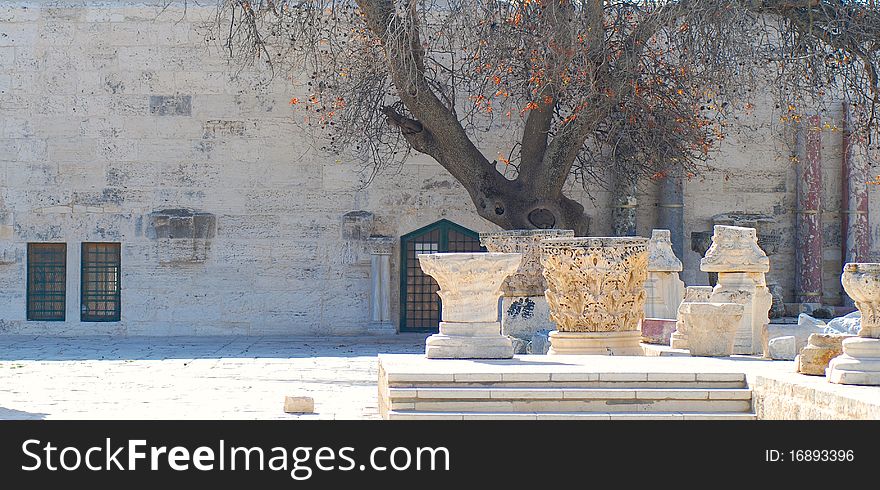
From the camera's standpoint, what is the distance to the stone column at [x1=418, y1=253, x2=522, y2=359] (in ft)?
33.1

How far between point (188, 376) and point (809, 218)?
10.8 metres

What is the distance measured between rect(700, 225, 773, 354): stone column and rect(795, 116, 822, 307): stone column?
7.98 metres

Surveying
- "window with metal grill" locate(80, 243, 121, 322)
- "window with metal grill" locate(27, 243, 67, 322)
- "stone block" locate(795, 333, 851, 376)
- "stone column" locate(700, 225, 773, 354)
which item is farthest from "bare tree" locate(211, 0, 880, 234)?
"stone block" locate(795, 333, 851, 376)

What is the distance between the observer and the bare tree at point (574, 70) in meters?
15.2

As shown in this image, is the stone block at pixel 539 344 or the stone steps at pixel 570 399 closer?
the stone steps at pixel 570 399

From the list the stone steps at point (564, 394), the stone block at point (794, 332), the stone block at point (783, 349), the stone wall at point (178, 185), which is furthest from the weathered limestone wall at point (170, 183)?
the stone steps at point (564, 394)

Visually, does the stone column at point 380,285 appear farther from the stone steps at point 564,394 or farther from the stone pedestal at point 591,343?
the stone steps at point 564,394

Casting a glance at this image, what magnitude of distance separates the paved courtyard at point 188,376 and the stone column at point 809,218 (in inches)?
234

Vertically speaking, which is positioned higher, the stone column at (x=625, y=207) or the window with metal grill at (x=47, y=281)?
the stone column at (x=625, y=207)

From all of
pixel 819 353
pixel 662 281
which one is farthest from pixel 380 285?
pixel 819 353

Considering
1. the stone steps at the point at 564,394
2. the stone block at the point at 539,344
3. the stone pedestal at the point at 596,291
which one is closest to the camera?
the stone steps at the point at 564,394

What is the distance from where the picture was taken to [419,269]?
20.2m
